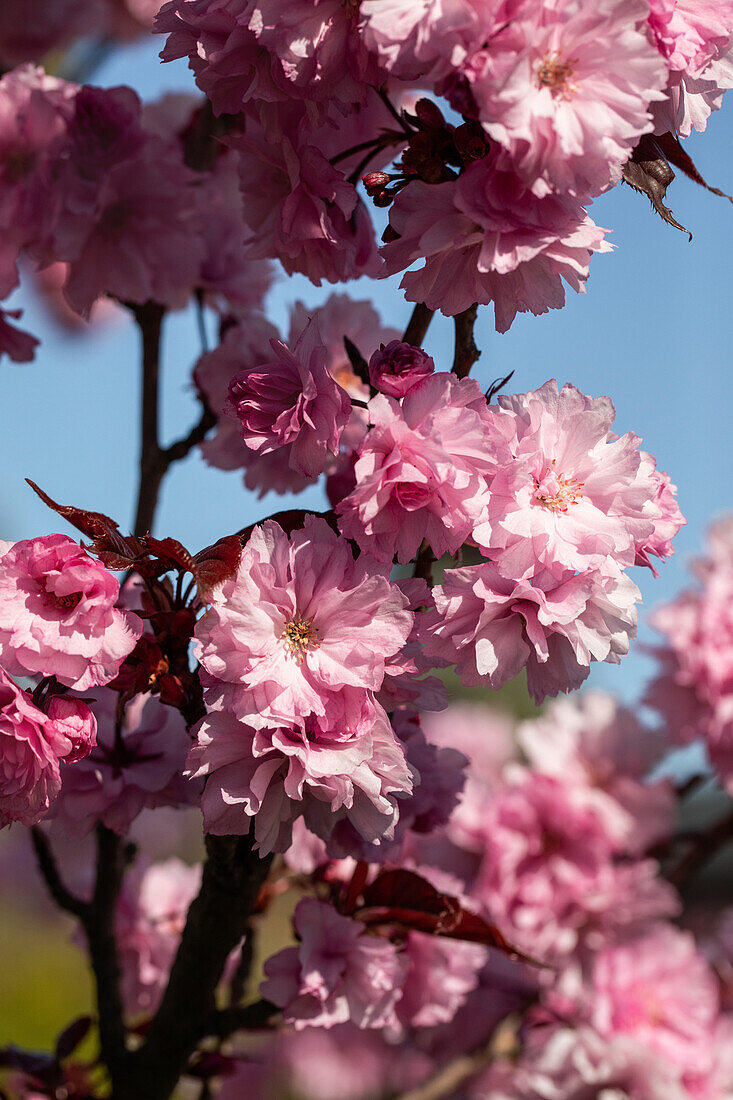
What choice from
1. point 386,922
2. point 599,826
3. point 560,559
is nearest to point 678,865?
point 599,826

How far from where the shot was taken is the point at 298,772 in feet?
1.80

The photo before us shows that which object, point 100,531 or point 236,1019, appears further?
point 236,1019

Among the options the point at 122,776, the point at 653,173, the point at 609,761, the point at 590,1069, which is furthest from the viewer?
the point at 609,761

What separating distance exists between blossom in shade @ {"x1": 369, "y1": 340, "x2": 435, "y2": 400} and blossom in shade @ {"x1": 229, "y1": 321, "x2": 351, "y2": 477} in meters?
0.02

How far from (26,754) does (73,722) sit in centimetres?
3

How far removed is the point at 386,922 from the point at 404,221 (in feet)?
1.77

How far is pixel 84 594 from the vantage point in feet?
1.78

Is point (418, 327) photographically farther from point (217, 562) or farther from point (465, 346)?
point (217, 562)

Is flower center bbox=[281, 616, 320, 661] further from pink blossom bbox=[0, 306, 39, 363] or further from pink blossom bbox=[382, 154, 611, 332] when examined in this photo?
pink blossom bbox=[0, 306, 39, 363]

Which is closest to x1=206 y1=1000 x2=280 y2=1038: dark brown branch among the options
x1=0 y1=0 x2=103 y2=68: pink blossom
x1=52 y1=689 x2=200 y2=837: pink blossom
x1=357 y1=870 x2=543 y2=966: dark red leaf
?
x1=357 y1=870 x2=543 y2=966: dark red leaf

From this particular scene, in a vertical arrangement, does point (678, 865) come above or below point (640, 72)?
below

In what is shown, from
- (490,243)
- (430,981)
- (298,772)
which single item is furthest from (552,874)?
(490,243)

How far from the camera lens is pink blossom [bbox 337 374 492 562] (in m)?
0.52

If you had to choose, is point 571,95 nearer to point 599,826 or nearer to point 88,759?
point 88,759
